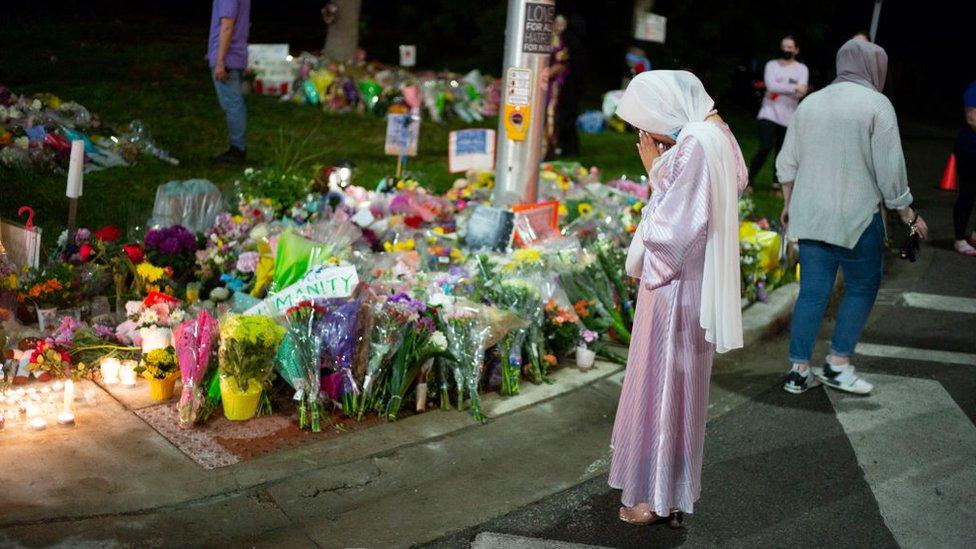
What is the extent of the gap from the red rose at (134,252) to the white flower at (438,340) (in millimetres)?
1959

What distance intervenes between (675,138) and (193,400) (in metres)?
2.47

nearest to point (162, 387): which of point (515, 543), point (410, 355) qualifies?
point (410, 355)

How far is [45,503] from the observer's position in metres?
4.25

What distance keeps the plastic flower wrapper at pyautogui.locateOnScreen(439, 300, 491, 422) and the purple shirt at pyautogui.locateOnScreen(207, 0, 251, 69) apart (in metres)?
5.43

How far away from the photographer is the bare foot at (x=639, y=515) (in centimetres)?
448

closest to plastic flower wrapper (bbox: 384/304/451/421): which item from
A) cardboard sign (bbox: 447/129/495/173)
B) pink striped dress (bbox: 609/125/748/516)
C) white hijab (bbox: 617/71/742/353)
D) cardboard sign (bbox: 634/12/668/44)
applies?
pink striped dress (bbox: 609/125/748/516)

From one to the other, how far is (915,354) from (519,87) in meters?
3.14

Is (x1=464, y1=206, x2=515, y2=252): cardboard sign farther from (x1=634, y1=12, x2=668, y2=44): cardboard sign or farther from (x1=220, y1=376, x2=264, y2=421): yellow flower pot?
(x1=634, y1=12, x2=668, y2=44): cardboard sign

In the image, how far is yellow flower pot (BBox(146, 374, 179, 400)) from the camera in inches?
209

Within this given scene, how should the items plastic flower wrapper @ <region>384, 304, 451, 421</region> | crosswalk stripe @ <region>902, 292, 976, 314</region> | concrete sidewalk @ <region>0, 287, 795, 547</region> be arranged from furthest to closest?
crosswalk stripe @ <region>902, 292, 976, 314</region> < plastic flower wrapper @ <region>384, 304, 451, 421</region> < concrete sidewalk @ <region>0, 287, 795, 547</region>

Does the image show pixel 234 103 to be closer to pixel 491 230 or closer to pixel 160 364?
pixel 491 230

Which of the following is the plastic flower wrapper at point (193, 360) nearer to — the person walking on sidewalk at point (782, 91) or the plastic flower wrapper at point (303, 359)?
the plastic flower wrapper at point (303, 359)

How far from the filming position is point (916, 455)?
5465 mm

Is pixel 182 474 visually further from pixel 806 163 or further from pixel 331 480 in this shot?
pixel 806 163
